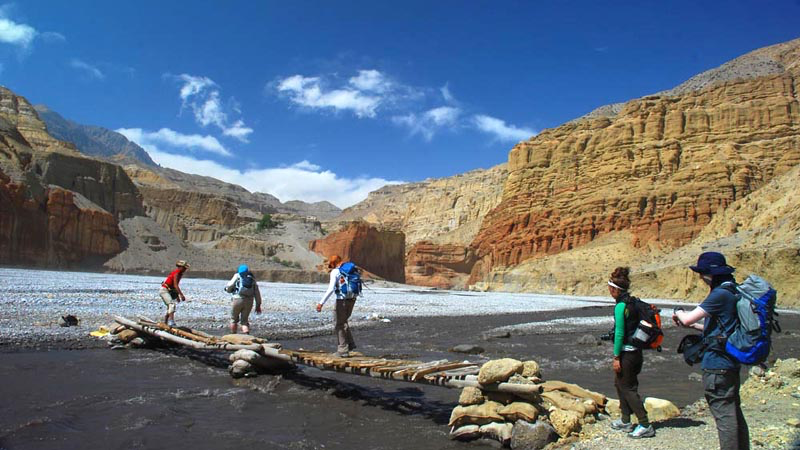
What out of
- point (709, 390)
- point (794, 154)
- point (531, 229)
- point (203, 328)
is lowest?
point (203, 328)

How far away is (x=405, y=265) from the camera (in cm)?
11200

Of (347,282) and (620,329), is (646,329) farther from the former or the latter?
(347,282)

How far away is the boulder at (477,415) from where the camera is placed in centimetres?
641

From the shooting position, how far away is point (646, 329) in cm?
529

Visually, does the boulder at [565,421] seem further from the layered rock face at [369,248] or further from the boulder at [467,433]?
the layered rock face at [369,248]

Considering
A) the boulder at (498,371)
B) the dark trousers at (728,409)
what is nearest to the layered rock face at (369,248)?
the boulder at (498,371)

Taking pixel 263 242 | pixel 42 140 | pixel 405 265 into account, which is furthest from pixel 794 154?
pixel 42 140

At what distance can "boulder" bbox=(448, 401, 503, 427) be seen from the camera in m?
6.41

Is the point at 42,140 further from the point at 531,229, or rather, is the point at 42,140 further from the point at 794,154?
the point at 794,154

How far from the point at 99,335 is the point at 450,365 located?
9.66 m

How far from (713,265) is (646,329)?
44.7 inches

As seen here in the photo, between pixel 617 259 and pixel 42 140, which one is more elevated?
pixel 42 140

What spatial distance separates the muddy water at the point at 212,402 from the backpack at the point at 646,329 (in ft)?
7.62

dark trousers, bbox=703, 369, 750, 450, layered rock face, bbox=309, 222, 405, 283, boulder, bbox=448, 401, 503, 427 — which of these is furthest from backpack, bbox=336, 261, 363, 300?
layered rock face, bbox=309, 222, 405, 283
